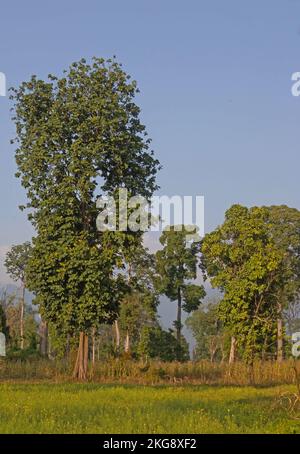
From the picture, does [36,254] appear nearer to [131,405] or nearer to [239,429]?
[131,405]

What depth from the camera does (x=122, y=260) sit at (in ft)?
118

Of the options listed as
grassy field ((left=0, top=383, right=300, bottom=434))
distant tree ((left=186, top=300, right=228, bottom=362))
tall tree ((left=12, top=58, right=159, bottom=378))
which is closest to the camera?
grassy field ((left=0, top=383, right=300, bottom=434))

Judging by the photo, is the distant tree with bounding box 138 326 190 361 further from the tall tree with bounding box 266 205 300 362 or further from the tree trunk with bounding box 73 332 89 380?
the tree trunk with bounding box 73 332 89 380

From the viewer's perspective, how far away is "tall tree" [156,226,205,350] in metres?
66.3

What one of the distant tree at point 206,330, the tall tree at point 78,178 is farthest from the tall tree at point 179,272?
the tall tree at point 78,178

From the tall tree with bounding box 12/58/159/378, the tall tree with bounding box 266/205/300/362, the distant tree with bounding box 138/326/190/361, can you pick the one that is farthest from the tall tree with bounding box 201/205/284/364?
the tall tree with bounding box 266/205/300/362

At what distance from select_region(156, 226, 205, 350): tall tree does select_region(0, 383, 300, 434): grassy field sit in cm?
3952

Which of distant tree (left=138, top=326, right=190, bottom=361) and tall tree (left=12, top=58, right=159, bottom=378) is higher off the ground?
tall tree (left=12, top=58, right=159, bottom=378)

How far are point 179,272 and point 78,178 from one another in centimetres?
3272

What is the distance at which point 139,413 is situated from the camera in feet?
57.0

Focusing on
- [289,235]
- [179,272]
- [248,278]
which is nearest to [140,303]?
[179,272]

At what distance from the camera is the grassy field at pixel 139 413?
14.8 m
